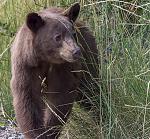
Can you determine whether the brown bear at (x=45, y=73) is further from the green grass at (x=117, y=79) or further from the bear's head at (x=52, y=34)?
the green grass at (x=117, y=79)

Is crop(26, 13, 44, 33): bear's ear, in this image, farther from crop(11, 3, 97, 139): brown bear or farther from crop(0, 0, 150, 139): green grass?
crop(0, 0, 150, 139): green grass

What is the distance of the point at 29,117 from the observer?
5.06 m

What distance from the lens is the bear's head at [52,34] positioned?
191 inches

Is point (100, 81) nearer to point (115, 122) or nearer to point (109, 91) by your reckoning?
point (109, 91)

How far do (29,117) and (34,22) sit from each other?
0.83 m

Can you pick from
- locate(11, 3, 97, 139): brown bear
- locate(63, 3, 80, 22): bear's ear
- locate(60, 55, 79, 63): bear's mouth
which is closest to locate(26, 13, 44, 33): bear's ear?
locate(11, 3, 97, 139): brown bear

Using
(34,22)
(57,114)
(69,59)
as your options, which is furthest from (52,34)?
(57,114)

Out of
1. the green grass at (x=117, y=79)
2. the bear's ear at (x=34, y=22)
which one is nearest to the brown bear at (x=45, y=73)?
the bear's ear at (x=34, y=22)

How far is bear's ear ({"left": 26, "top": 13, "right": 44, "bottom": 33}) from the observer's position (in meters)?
4.91

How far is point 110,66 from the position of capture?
5.15 m

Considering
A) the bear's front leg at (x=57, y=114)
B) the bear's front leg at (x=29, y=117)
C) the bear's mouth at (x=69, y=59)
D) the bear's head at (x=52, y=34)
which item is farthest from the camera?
the bear's front leg at (x=57, y=114)

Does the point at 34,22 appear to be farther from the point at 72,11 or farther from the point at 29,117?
the point at 29,117

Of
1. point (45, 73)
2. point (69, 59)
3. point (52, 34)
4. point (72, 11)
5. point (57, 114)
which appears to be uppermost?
point (72, 11)

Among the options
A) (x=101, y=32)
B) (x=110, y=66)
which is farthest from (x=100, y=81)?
(x=101, y=32)
